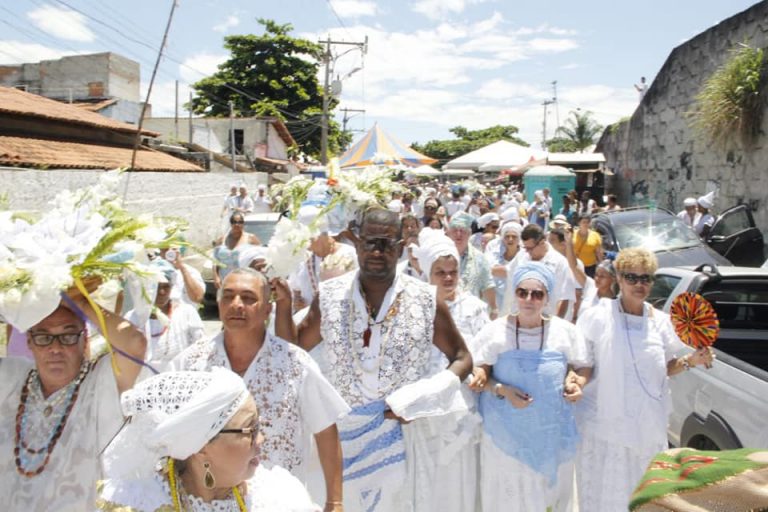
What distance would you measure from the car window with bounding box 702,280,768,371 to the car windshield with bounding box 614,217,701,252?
12.6 ft

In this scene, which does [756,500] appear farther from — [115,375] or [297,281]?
[297,281]

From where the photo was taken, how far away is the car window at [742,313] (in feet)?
15.0

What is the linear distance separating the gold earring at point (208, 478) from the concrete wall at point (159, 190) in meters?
8.13

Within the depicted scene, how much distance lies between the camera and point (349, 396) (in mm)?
3227

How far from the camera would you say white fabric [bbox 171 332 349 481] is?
264 cm

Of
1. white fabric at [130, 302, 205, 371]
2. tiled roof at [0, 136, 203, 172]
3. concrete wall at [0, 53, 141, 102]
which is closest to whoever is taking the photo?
white fabric at [130, 302, 205, 371]

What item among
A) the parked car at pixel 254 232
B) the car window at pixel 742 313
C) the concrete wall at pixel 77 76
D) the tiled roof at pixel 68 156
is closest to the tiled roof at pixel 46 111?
the tiled roof at pixel 68 156

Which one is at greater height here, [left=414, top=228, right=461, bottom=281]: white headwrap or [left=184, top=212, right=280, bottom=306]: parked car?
[left=414, top=228, right=461, bottom=281]: white headwrap

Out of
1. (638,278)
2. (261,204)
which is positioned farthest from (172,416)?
(261,204)

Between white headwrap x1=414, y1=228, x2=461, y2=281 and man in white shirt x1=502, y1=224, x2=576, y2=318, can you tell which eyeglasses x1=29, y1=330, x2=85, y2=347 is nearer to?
white headwrap x1=414, y1=228, x2=461, y2=281

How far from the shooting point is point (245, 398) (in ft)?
6.33

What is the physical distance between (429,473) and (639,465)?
1.26 meters

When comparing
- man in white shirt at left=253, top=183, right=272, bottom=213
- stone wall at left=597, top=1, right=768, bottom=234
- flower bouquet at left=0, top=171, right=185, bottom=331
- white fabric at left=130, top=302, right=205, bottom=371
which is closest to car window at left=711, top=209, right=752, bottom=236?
stone wall at left=597, top=1, right=768, bottom=234

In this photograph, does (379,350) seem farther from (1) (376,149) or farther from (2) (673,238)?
(1) (376,149)
